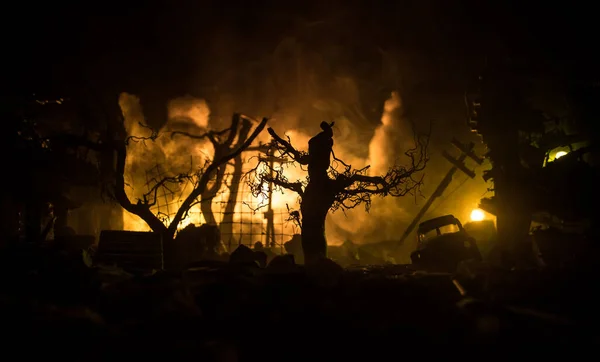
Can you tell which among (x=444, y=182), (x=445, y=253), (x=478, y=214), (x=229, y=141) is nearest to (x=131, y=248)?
(x=445, y=253)

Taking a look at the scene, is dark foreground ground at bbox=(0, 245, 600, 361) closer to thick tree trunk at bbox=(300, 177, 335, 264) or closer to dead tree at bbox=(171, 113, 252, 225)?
thick tree trunk at bbox=(300, 177, 335, 264)

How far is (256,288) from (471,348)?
148 inches

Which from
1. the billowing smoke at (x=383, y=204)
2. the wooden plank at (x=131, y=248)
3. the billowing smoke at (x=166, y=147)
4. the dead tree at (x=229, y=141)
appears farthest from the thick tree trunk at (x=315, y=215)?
the billowing smoke at (x=383, y=204)

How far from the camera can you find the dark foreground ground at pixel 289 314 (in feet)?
20.1

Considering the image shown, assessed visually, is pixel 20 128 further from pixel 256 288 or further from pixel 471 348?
pixel 471 348

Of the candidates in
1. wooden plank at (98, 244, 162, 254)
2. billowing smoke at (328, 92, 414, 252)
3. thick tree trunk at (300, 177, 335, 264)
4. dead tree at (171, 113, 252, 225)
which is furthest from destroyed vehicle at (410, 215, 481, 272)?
billowing smoke at (328, 92, 414, 252)

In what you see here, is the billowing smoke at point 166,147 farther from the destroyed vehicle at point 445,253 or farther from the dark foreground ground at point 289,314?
the dark foreground ground at point 289,314

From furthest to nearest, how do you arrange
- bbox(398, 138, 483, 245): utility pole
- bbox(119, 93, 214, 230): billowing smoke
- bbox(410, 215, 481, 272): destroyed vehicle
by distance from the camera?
bbox(119, 93, 214, 230): billowing smoke
bbox(398, 138, 483, 245): utility pole
bbox(410, 215, 481, 272): destroyed vehicle

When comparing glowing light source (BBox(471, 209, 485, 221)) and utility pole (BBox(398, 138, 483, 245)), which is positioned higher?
utility pole (BBox(398, 138, 483, 245))

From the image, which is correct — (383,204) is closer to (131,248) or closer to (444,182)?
(444,182)

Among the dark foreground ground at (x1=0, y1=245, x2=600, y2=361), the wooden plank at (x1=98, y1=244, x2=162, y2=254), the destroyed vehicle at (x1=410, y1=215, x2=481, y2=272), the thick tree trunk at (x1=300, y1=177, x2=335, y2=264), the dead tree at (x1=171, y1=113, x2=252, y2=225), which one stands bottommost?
the dark foreground ground at (x1=0, y1=245, x2=600, y2=361)

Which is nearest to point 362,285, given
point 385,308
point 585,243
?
point 385,308

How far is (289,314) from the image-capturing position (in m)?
7.13

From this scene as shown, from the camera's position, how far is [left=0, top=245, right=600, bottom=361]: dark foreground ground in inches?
241
